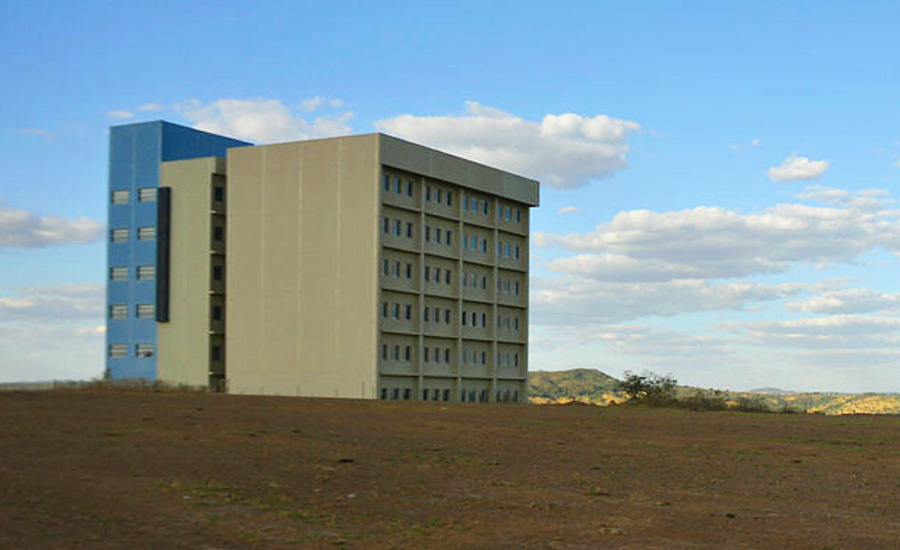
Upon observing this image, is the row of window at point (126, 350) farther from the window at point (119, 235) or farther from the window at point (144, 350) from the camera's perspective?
the window at point (119, 235)

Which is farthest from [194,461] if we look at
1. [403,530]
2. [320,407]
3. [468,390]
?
[468,390]

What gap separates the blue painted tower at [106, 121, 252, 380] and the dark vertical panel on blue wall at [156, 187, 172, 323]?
10 centimetres

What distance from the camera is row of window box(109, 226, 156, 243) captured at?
86812 millimetres

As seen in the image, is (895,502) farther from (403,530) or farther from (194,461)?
(194,461)

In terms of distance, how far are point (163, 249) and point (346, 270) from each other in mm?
15928

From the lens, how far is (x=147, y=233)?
286 feet

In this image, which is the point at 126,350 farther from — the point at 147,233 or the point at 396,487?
the point at 396,487

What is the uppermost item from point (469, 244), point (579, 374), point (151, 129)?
point (151, 129)

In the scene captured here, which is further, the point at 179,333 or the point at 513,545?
the point at 179,333

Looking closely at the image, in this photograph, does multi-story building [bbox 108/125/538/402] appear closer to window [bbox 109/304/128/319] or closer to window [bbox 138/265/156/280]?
window [bbox 109/304/128/319]

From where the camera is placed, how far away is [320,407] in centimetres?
4091

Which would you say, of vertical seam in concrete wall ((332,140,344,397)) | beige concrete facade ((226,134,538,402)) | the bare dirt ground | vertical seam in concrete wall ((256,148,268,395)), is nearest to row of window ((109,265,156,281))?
beige concrete facade ((226,134,538,402))

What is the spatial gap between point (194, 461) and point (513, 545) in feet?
24.6

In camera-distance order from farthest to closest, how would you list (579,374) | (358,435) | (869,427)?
(579,374), (869,427), (358,435)
